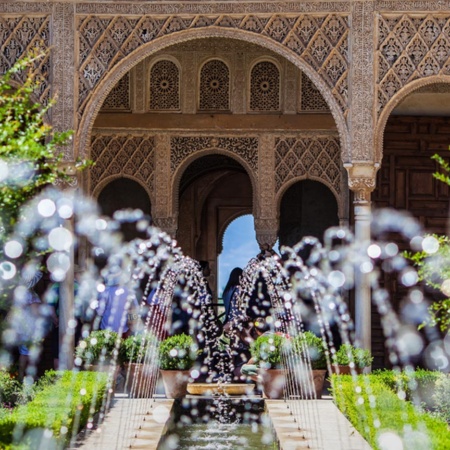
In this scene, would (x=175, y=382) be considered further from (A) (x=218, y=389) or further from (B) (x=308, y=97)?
(B) (x=308, y=97)

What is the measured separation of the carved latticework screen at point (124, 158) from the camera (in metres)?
14.4

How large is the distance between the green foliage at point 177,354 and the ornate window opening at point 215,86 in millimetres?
4018

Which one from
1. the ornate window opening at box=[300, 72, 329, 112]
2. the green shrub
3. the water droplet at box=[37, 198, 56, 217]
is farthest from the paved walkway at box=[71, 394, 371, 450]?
the ornate window opening at box=[300, 72, 329, 112]

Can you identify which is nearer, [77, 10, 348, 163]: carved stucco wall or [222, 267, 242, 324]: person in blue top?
[77, 10, 348, 163]: carved stucco wall

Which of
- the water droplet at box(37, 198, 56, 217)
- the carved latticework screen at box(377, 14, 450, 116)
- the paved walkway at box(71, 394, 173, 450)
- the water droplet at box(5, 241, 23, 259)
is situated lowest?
the paved walkway at box(71, 394, 173, 450)

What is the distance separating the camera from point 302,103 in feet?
47.3

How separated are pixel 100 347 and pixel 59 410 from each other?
3.17 m

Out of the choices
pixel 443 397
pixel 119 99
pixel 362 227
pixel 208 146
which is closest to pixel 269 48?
pixel 362 227

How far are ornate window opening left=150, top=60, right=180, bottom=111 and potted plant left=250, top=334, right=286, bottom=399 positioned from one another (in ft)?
13.9

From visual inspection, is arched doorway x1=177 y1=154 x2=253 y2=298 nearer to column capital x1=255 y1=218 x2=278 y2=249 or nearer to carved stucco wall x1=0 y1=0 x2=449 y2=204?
column capital x1=255 y1=218 x2=278 y2=249

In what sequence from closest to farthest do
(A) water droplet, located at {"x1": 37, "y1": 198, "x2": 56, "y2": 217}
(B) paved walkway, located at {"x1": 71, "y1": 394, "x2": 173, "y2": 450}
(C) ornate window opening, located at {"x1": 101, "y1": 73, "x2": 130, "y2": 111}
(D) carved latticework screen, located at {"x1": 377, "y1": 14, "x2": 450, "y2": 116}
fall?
(B) paved walkway, located at {"x1": 71, "y1": 394, "x2": 173, "y2": 450} < (D) carved latticework screen, located at {"x1": 377, "y1": 14, "x2": 450, "y2": 116} < (A) water droplet, located at {"x1": 37, "y1": 198, "x2": 56, "y2": 217} < (C) ornate window opening, located at {"x1": 101, "y1": 73, "x2": 130, "y2": 111}

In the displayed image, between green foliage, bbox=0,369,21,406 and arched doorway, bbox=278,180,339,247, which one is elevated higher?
arched doorway, bbox=278,180,339,247

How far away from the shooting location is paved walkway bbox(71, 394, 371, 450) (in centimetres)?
848

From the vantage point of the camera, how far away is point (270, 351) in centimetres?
1136
